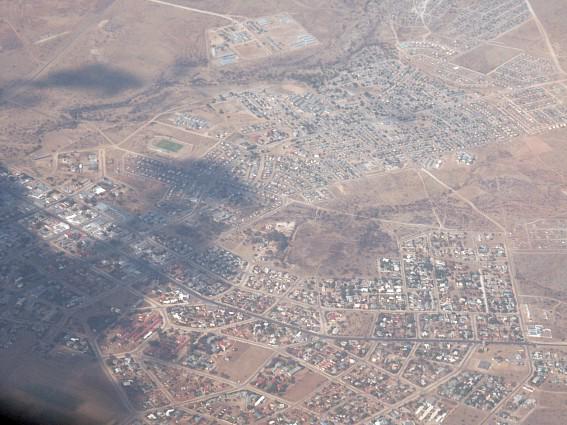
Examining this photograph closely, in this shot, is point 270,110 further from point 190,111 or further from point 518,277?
point 518,277

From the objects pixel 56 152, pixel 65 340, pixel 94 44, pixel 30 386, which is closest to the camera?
pixel 30 386

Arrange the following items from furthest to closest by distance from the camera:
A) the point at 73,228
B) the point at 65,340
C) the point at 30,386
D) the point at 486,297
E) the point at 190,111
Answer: the point at 190,111 → the point at 73,228 → the point at 486,297 → the point at 65,340 → the point at 30,386

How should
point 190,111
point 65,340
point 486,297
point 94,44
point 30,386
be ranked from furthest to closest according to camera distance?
point 94,44
point 190,111
point 486,297
point 65,340
point 30,386

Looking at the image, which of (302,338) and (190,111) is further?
(190,111)

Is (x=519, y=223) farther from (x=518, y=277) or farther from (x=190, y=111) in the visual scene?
(x=190, y=111)

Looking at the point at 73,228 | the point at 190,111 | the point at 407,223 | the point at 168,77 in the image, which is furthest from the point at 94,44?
the point at 407,223

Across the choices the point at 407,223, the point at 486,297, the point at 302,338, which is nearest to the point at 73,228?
the point at 302,338
